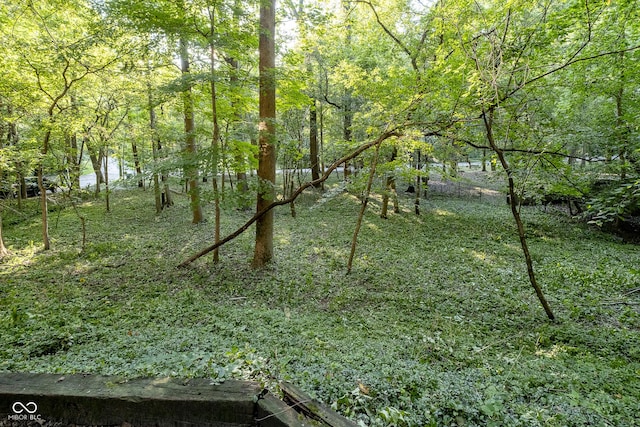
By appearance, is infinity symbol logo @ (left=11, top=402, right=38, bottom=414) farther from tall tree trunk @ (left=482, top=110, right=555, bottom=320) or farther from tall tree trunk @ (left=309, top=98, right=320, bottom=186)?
tall tree trunk @ (left=309, top=98, right=320, bottom=186)

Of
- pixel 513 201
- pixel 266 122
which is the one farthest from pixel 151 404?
pixel 266 122

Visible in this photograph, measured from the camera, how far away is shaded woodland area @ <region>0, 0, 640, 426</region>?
3182 millimetres

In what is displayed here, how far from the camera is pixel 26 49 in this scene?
6539 millimetres

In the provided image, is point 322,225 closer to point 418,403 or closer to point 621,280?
point 621,280

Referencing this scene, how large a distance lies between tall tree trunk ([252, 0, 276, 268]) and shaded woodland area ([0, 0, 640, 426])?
5 cm

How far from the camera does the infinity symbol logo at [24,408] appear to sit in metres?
2.22

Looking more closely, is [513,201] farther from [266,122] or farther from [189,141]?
[189,141]

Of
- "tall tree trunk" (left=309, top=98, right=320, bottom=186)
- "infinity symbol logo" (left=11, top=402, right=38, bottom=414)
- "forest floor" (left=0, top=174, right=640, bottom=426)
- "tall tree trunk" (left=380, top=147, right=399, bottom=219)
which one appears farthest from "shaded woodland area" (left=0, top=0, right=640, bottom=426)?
"tall tree trunk" (left=309, top=98, right=320, bottom=186)

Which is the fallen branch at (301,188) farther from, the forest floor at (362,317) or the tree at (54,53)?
the tree at (54,53)

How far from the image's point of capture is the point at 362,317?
5.15 metres

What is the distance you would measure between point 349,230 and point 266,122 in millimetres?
5551

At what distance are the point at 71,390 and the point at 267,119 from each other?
5.49m

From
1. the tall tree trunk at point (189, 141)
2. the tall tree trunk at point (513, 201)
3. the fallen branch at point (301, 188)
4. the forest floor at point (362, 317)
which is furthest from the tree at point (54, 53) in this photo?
the tall tree trunk at point (513, 201)

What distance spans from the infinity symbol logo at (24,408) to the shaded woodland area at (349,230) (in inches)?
17.7
